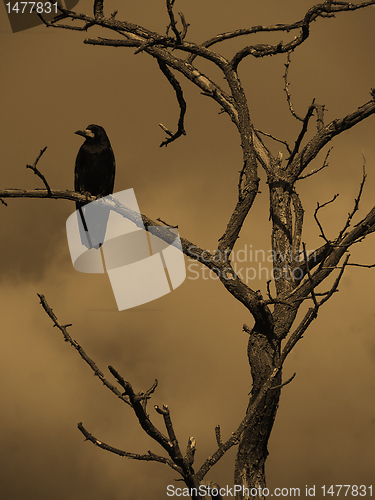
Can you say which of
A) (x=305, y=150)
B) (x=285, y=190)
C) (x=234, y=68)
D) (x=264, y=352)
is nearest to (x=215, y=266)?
(x=264, y=352)

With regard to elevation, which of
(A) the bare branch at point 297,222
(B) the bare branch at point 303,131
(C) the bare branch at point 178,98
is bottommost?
(A) the bare branch at point 297,222

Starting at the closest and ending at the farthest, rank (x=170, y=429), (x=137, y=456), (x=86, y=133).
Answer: (x=170, y=429) → (x=137, y=456) → (x=86, y=133)

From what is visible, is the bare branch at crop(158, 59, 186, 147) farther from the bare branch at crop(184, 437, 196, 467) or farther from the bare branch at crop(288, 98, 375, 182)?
the bare branch at crop(184, 437, 196, 467)

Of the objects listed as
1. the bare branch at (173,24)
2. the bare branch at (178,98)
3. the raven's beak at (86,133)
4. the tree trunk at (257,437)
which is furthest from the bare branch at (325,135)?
the raven's beak at (86,133)

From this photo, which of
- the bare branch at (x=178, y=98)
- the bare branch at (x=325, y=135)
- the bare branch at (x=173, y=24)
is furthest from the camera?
the bare branch at (x=178, y=98)

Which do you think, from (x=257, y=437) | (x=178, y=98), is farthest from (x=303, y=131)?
(x=257, y=437)

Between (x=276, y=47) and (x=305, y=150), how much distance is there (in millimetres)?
671

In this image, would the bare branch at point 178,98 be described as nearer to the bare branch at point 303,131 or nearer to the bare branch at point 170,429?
the bare branch at point 303,131

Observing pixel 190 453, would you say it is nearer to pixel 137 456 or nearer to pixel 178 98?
pixel 137 456

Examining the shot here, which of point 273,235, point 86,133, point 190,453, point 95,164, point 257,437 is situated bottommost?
→ point 190,453

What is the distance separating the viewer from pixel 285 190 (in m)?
3.07

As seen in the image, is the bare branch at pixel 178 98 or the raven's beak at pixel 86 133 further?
the raven's beak at pixel 86 133

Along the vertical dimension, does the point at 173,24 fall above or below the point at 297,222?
above

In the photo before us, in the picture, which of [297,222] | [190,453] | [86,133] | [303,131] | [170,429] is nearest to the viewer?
[170,429]
